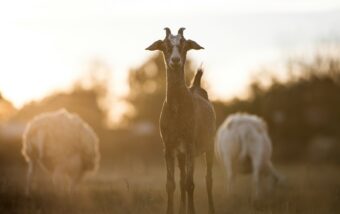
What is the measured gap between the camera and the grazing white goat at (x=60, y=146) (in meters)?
18.0

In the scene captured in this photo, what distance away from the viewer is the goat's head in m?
11.0

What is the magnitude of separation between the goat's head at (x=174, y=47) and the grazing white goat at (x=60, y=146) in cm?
701

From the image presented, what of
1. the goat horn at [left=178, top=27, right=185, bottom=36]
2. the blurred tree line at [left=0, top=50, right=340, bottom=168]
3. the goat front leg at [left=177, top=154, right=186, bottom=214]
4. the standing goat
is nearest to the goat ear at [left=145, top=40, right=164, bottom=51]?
the standing goat

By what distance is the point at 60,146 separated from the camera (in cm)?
1794

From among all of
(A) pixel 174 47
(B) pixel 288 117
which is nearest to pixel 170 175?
(A) pixel 174 47

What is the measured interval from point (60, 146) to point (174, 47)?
750 centimetres

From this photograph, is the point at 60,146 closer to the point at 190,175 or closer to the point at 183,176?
the point at 183,176

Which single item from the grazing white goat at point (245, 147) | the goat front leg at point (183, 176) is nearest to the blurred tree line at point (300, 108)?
the grazing white goat at point (245, 147)

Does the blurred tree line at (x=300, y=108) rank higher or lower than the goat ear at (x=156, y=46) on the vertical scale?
lower

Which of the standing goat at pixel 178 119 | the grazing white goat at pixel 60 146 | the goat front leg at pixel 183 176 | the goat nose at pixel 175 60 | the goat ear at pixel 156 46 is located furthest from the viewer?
the grazing white goat at pixel 60 146

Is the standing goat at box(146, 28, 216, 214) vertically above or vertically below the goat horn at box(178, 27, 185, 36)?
below

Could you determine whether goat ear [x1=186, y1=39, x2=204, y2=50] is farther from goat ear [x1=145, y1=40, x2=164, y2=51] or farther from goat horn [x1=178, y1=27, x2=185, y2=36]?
goat ear [x1=145, y1=40, x2=164, y2=51]

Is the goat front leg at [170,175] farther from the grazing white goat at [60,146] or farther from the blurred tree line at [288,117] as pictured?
the blurred tree line at [288,117]

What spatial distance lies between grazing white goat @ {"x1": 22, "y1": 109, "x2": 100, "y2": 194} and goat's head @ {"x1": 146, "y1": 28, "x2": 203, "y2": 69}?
7.01 m
